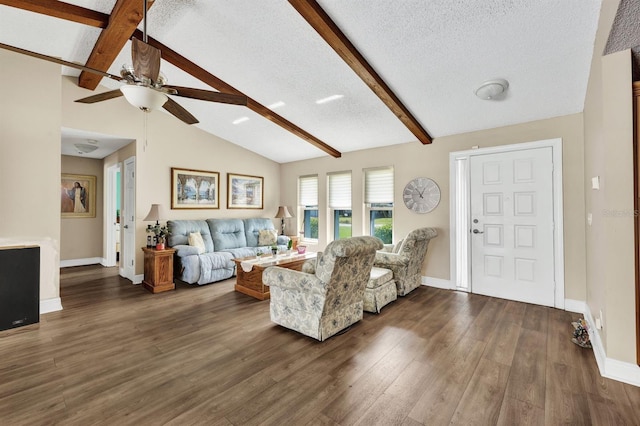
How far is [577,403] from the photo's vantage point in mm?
1858

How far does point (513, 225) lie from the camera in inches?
155

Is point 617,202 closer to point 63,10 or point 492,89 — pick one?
point 492,89

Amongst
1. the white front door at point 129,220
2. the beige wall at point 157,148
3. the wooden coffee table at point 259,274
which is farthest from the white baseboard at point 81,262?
the wooden coffee table at point 259,274

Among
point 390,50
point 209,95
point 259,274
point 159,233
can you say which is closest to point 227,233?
point 159,233

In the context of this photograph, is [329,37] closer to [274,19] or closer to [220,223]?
[274,19]

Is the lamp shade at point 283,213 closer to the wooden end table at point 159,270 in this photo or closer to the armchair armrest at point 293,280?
the wooden end table at point 159,270

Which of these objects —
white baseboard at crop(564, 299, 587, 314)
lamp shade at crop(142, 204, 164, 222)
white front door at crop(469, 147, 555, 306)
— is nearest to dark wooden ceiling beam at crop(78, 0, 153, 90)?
lamp shade at crop(142, 204, 164, 222)

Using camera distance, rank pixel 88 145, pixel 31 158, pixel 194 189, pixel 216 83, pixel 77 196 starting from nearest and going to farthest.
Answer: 1. pixel 31 158
2. pixel 216 83
3. pixel 88 145
4. pixel 194 189
5. pixel 77 196

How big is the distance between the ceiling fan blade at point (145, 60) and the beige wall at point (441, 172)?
3.97 metres

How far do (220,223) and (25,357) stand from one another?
3381mm

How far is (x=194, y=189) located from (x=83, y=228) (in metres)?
3.09

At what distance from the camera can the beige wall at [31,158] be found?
10.6 ft

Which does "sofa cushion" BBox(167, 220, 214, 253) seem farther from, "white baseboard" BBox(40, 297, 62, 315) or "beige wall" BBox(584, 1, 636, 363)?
"beige wall" BBox(584, 1, 636, 363)

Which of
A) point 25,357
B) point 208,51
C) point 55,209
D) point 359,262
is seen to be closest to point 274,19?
point 208,51
